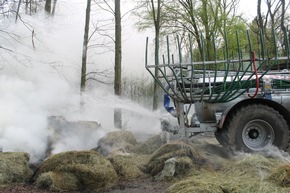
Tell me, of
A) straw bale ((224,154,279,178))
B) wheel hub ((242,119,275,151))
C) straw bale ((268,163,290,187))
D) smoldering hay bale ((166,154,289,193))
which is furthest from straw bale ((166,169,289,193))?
wheel hub ((242,119,275,151))

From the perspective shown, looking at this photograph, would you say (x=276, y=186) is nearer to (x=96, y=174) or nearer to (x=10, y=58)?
(x=96, y=174)

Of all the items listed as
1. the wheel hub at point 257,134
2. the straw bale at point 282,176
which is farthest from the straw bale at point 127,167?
the straw bale at point 282,176

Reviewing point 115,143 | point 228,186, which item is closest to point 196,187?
point 228,186

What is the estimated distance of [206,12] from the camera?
22891 mm

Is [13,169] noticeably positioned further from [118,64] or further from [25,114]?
[118,64]

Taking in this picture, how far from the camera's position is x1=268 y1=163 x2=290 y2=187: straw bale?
4.77 meters

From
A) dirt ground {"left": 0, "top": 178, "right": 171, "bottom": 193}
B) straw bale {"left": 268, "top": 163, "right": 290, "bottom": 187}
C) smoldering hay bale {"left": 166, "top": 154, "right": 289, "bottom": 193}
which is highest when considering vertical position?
straw bale {"left": 268, "top": 163, "right": 290, "bottom": 187}

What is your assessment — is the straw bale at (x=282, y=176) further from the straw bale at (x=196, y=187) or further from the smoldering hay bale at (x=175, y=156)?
the smoldering hay bale at (x=175, y=156)

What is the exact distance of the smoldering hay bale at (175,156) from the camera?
6369mm

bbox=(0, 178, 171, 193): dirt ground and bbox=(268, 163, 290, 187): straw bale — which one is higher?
bbox=(268, 163, 290, 187): straw bale

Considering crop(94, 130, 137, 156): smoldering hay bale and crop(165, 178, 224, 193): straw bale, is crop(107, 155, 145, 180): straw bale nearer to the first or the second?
crop(94, 130, 137, 156): smoldering hay bale

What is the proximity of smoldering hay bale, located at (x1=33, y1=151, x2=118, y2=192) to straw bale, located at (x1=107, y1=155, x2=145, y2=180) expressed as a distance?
31cm

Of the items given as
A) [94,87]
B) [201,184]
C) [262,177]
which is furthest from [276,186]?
[94,87]

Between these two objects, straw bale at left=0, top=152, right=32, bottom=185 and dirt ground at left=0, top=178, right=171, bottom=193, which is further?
straw bale at left=0, top=152, right=32, bottom=185
